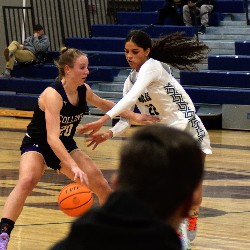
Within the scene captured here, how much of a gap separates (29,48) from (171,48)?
40.3ft

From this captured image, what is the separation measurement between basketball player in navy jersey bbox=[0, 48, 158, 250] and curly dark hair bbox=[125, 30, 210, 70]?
45 centimetres

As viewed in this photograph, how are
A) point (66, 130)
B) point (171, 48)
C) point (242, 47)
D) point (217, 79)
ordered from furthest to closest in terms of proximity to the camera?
point (242, 47) → point (217, 79) → point (171, 48) → point (66, 130)

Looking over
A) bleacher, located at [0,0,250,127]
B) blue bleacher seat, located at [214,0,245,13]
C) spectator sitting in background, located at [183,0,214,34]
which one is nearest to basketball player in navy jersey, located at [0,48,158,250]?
bleacher, located at [0,0,250,127]

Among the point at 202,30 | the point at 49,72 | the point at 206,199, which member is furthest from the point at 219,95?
the point at 206,199

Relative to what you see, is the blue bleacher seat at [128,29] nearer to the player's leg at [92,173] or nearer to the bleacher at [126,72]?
the bleacher at [126,72]

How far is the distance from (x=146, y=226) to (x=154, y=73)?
433 cm

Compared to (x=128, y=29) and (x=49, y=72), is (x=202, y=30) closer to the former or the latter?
(x=128, y=29)

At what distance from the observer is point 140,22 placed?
1894 centimetres

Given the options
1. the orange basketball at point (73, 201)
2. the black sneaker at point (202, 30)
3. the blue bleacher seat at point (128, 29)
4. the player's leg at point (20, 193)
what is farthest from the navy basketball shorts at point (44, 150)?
the black sneaker at point (202, 30)

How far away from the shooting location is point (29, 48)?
18.2m

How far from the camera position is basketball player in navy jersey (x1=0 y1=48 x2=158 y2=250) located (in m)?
5.56

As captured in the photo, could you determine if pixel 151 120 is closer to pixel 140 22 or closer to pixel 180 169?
pixel 180 169

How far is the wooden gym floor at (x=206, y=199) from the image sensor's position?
6250 mm

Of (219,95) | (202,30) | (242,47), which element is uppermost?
(202,30)
